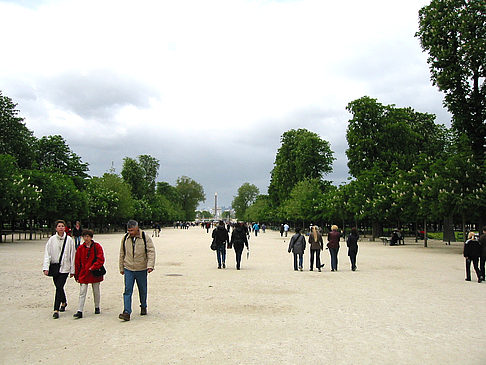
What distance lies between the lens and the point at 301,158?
7456 cm

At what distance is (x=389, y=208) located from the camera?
41.6m

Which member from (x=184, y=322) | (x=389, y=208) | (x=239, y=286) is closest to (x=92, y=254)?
(x=184, y=322)

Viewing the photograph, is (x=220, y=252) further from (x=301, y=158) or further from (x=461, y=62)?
(x=301, y=158)

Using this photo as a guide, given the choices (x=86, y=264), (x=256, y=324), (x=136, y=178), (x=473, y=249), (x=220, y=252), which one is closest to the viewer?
(x=256, y=324)

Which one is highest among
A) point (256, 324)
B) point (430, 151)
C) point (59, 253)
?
point (430, 151)

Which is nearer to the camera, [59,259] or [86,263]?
[86,263]

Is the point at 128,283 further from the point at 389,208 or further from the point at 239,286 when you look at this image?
the point at 389,208

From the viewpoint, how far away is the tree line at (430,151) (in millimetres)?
29578

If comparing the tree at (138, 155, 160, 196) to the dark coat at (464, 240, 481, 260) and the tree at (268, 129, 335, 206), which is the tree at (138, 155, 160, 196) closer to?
the tree at (268, 129, 335, 206)

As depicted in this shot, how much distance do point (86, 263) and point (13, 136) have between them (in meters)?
58.4

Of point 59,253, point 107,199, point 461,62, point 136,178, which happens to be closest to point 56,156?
point 107,199

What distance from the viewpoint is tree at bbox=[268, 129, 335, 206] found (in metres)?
74.3

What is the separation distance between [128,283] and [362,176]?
40656 millimetres

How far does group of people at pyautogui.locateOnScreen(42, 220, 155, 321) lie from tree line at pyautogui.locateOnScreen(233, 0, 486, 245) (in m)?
23.4
